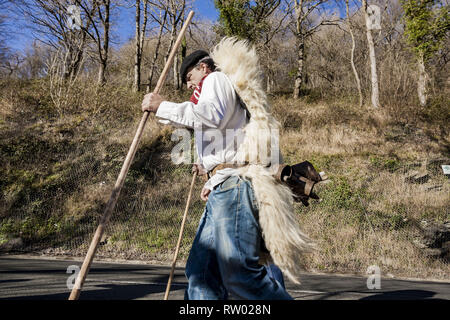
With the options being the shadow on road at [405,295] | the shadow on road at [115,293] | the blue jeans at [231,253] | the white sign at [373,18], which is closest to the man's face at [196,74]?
the blue jeans at [231,253]

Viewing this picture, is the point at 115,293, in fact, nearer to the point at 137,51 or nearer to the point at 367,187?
the point at 367,187

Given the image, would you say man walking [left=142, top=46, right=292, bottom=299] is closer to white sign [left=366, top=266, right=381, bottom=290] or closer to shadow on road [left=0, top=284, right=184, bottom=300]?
shadow on road [left=0, top=284, right=184, bottom=300]

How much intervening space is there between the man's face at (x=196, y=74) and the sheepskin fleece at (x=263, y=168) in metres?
0.12

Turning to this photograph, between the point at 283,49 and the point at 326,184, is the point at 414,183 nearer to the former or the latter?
the point at 326,184

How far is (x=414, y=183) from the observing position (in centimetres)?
1127

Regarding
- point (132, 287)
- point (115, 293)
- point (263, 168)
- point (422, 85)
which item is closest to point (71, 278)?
point (132, 287)

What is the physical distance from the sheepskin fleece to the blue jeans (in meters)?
0.08

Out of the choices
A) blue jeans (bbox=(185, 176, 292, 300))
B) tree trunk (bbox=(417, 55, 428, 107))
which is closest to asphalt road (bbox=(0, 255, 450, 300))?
blue jeans (bbox=(185, 176, 292, 300))

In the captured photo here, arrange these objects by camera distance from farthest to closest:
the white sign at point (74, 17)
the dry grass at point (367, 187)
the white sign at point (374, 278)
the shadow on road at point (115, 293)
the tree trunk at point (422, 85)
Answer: the white sign at point (74, 17), the tree trunk at point (422, 85), the dry grass at point (367, 187), the white sign at point (374, 278), the shadow on road at point (115, 293)

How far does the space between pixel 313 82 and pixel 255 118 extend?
26184mm

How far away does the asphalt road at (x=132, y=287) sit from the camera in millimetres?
3947

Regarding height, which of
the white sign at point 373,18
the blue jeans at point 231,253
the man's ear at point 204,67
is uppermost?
the white sign at point 373,18

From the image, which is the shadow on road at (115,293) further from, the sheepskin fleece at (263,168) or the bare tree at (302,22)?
the bare tree at (302,22)

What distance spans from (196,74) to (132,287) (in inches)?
126
